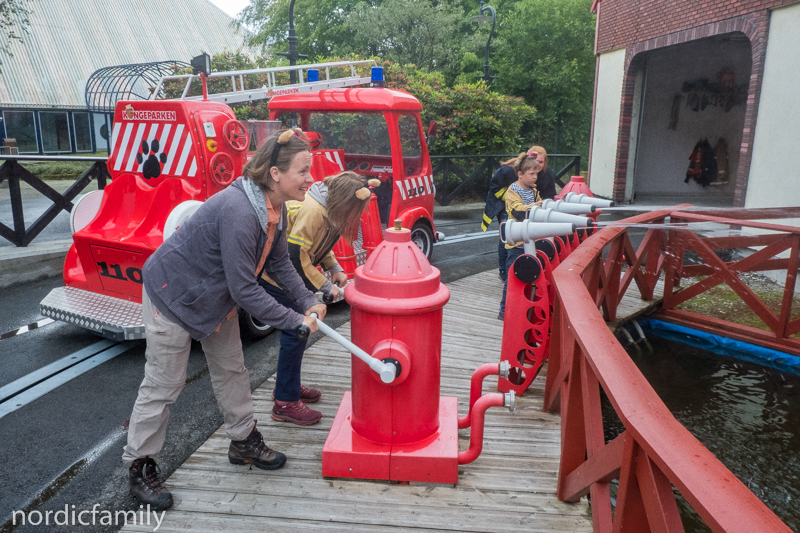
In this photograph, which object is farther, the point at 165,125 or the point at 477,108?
the point at 477,108

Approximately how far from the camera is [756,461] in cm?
445

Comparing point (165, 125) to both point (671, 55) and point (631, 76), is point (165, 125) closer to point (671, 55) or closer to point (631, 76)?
point (631, 76)

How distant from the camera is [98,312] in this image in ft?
15.9

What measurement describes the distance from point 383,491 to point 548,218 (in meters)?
2.14

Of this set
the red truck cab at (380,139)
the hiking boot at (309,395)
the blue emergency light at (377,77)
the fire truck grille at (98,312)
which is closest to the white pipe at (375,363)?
the hiking boot at (309,395)

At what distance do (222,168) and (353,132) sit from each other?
3096mm

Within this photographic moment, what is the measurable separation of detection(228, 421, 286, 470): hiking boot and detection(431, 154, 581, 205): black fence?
1165 centimetres

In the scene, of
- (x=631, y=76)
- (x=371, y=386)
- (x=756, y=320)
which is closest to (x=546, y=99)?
(x=631, y=76)

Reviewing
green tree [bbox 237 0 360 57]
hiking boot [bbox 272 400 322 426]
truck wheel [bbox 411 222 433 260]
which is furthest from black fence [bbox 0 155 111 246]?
green tree [bbox 237 0 360 57]

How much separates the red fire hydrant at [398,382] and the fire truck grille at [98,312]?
2308 mm

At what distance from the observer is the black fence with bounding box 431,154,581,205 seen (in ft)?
47.3

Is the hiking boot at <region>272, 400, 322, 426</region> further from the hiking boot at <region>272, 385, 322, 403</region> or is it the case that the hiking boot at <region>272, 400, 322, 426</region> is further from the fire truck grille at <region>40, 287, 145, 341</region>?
the fire truck grille at <region>40, 287, 145, 341</region>

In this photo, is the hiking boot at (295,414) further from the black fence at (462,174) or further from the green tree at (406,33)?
the green tree at (406,33)

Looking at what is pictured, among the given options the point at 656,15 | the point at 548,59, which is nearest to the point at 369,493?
the point at 656,15
